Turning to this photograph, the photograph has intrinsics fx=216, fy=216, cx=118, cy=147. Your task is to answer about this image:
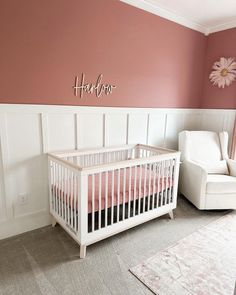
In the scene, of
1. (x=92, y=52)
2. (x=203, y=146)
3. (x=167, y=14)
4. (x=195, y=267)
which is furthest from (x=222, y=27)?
(x=195, y=267)

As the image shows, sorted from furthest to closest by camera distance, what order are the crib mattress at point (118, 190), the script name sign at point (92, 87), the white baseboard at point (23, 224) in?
1. the script name sign at point (92, 87)
2. the white baseboard at point (23, 224)
3. the crib mattress at point (118, 190)

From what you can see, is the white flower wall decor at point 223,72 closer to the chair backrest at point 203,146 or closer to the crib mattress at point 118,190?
the chair backrest at point 203,146

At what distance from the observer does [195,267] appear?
1.70m

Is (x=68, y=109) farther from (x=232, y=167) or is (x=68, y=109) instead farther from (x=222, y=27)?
(x=222, y=27)

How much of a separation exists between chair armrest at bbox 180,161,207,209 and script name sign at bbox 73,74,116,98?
1.36m

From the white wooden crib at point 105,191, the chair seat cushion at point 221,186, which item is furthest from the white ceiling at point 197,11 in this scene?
the chair seat cushion at point 221,186

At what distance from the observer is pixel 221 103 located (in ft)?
11.0

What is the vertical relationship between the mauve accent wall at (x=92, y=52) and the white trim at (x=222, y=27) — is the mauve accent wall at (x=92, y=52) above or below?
below

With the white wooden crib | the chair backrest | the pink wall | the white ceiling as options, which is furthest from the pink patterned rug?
the white ceiling

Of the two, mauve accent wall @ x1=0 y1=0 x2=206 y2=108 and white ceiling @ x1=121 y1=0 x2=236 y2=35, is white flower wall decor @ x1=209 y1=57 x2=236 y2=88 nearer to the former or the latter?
mauve accent wall @ x1=0 y1=0 x2=206 y2=108

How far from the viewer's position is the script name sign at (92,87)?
223cm

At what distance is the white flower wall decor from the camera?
3.14m

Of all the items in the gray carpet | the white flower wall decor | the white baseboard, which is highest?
the white flower wall decor

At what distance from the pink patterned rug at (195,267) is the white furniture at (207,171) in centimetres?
44
